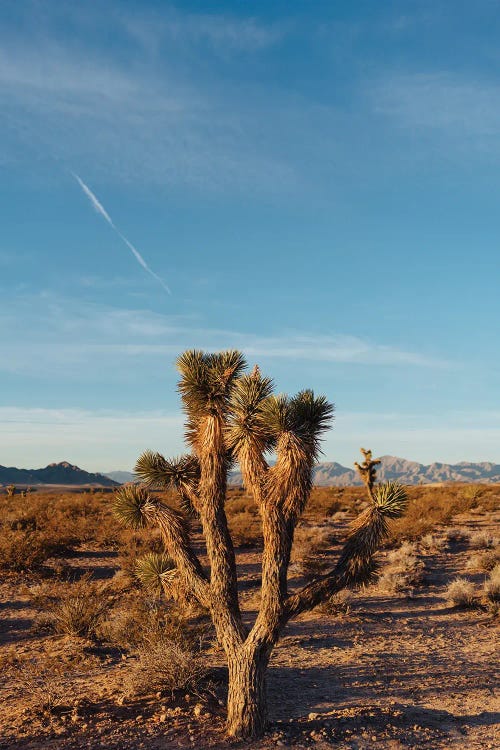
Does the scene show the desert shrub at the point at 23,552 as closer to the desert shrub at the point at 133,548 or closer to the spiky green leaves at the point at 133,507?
the desert shrub at the point at 133,548

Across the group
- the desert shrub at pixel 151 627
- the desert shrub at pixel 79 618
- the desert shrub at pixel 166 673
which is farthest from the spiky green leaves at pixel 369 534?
the desert shrub at pixel 79 618

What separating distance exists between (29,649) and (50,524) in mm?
10768

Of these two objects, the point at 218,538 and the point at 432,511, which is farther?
the point at 432,511

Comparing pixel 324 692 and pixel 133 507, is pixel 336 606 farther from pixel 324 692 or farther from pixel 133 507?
pixel 133 507

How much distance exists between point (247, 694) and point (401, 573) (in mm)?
10157

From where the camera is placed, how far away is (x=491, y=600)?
44.7 feet

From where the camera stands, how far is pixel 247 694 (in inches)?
267

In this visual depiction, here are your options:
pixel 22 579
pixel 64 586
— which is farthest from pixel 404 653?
pixel 22 579

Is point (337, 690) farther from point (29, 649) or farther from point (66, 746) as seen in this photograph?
point (29, 649)

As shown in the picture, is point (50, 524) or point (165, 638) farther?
point (50, 524)

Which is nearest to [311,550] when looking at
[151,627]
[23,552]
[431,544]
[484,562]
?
[431,544]

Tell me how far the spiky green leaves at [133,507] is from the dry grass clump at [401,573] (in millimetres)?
8946

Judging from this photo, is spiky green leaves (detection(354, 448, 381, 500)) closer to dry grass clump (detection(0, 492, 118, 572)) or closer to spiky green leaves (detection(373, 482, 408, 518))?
dry grass clump (detection(0, 492, 118, 572))

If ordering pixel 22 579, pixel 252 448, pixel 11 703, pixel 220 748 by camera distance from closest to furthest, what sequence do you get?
1. pixel 220 748
2. pixel 252 448
3. pixel 11 703
4. pixel 22 579
